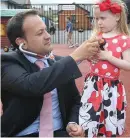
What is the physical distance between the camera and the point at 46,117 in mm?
1868

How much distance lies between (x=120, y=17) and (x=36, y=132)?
4.95ft

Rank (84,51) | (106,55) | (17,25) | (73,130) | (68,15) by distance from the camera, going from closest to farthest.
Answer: (84,51) → (17,25) → (73,130) → (106,55) → (68,15)

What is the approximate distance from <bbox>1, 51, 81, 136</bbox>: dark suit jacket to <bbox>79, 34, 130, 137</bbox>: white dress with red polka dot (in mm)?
1106

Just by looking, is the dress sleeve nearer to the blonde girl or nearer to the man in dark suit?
the blonde girl

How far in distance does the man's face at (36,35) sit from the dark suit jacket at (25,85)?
0.32 ft

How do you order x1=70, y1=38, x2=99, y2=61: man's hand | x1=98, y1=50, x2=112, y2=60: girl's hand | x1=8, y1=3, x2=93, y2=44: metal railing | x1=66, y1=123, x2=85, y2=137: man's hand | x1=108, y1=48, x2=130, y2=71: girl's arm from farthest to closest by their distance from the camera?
1. x1=8, y1=3, x2=93, y2=44: metal railing
2. x1=108, y1=48, x2=130, y2=71: girl's arm
3. x1=98, y1=50, x2=112, y2=60: girl's hand
4. x1=66, y1=123, x2=85, y2=137: man's hand
5. x1=70, y1=38, x2=99, y2=61: man's hand

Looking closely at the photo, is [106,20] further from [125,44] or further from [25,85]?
[25,85]

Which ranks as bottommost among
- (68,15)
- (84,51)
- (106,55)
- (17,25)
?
(68,15)

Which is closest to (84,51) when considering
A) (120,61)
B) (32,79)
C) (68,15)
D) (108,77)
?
(32,79)

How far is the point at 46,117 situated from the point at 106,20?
52.5 inches

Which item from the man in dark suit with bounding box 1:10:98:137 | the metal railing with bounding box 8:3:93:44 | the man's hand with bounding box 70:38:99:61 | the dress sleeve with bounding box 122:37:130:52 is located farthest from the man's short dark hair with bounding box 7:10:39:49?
the metal railing with bounding box 8:3:93:44

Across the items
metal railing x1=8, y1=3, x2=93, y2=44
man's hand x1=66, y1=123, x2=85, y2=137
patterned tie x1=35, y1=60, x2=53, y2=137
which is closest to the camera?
patterned tie x1=35, y1=60, x2=53, y2=137

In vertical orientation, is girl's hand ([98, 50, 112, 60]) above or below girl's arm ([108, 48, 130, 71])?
above

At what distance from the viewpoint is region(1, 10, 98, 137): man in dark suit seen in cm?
166
